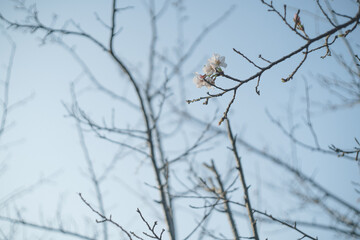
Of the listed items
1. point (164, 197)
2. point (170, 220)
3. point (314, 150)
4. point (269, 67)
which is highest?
point (314, 150)

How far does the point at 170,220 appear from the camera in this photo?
256 cm

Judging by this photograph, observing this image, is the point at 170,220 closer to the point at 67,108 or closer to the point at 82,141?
the point at 67,108

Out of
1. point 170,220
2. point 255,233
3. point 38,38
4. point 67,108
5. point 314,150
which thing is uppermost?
point 38,38

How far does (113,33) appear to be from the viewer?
275 centimetres

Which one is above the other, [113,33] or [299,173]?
[113,33]

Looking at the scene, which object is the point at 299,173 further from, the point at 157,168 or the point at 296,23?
the point at 296,23

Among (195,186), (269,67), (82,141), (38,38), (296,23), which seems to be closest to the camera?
(269,67)

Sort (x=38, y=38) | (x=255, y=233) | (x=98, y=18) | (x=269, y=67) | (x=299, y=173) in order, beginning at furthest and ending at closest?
(x=299, y=173) → (x=38, y=38) → (x=98, y=18) → (x=255, y=233) → (x=269, y=67)

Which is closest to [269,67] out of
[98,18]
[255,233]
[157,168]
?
[255,233]

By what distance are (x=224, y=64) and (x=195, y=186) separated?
4.92ft

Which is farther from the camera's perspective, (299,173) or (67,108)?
(299,173)

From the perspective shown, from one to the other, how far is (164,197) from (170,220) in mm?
267

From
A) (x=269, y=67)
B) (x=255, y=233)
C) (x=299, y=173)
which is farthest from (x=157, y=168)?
(x=299, y=173)

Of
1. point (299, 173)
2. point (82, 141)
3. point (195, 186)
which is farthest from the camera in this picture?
point (82, 141)
